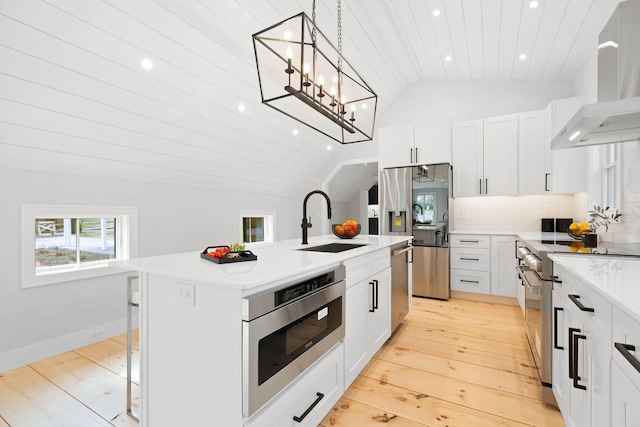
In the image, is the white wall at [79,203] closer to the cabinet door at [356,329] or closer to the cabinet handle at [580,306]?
the cabinet door at [356,329]

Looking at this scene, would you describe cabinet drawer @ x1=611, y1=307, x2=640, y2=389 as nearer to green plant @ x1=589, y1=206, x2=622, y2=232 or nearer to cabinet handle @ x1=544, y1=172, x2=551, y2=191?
green plant @ x1=589, y1=206, x2=622, y2=232

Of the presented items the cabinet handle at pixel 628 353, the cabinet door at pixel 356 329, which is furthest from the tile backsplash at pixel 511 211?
the cabinet handle at pixel 628 353

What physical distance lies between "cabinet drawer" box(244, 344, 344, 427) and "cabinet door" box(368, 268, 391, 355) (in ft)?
1.80

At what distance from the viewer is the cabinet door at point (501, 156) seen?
4012 millimetres

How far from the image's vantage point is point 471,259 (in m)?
4.11

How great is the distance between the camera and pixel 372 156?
541cm

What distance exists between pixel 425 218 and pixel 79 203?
12.6 feet

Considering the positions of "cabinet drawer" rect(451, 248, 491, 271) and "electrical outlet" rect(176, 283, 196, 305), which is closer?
"electrical outlet" rect(176, 283, 196, 305)

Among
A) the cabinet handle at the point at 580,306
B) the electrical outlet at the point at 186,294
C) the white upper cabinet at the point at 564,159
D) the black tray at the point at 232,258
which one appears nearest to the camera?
the cabinet handle at the point at 580,306

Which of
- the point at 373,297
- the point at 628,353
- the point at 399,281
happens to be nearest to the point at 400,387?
the point at 373,297

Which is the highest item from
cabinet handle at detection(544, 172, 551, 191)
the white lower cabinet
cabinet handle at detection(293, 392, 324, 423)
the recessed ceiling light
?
the recessed ceiling light

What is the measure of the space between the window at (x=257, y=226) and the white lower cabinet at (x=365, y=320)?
252cm

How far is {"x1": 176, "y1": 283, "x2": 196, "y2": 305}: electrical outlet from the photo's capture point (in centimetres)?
128

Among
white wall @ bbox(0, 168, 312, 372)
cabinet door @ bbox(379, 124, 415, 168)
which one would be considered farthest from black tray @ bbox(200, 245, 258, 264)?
cabinet door @ bbox(379, 124, 415, 168)
